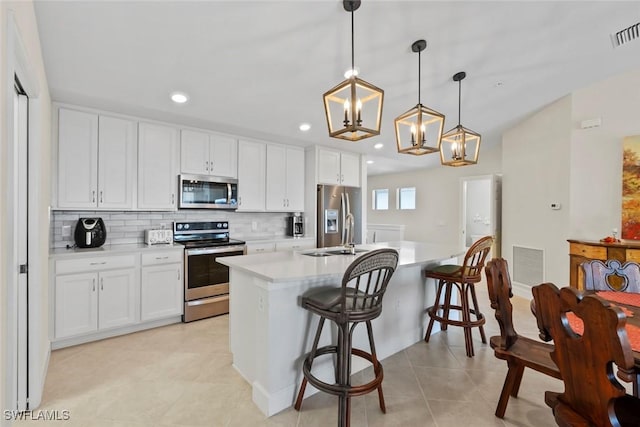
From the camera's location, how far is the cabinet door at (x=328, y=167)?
4.64 m

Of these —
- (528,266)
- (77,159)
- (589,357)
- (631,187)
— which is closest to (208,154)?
(77,159)

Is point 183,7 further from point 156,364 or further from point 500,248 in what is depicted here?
point 500,248

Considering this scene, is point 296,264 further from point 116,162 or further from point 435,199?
point 435,199

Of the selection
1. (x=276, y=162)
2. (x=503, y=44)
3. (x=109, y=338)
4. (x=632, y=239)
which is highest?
(x=503, y=44)

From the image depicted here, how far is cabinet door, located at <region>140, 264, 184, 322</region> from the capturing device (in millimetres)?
3145

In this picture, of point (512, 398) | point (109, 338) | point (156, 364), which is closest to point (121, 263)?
point (109, 338)

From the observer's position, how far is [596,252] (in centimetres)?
342

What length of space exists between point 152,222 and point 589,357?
4.03 metres

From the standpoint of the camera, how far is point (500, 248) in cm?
545

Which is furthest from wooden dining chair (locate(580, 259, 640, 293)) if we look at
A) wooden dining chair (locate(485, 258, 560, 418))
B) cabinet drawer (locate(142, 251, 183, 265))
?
cabinet drawer (locate(142, 251, 183, 265))

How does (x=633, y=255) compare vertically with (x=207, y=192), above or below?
below

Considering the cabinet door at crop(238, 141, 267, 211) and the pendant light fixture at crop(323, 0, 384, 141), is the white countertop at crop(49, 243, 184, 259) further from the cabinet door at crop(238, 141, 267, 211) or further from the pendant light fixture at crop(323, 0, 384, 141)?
the pendant light fixture at crop(323, 0, 384, 141)

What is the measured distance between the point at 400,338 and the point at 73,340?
3124mm

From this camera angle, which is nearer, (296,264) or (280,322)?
(280,322)
